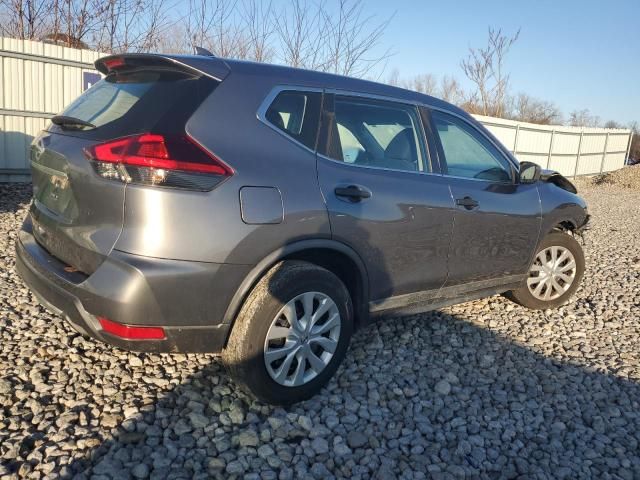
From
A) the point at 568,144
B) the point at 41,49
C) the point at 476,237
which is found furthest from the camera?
the point at 568,144

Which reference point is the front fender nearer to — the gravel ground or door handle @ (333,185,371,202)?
the gravel ground

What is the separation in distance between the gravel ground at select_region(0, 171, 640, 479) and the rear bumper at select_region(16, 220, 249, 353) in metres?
0.47

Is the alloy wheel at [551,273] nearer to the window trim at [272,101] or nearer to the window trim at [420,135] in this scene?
the window trim at [420,135]

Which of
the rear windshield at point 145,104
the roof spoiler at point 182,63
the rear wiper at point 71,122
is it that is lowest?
the rear wiper at point 71,122

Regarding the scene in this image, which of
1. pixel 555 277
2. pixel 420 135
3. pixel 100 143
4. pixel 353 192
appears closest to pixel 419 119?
pixel 420 135

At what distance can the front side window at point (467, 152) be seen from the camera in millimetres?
3725

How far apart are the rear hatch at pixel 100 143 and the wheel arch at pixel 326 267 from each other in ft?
2.15

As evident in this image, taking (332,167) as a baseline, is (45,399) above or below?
below

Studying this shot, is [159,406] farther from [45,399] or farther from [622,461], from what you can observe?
[622,461]

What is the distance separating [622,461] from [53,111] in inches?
374

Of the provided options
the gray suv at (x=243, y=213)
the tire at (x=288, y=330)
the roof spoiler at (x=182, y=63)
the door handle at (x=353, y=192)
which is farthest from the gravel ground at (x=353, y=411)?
the roof spoiler at (x=182, y=63)

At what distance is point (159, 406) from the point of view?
2.84 m

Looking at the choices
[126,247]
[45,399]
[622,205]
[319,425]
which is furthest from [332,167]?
[622,205]

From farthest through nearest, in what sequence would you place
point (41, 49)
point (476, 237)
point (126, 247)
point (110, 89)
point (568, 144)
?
point (568, 144), point (41, 49), point (476, 237), point (110, 89), point (126, 247)
